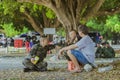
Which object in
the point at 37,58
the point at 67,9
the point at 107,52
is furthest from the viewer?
the point at 107,52

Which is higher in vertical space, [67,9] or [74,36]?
[67,9]

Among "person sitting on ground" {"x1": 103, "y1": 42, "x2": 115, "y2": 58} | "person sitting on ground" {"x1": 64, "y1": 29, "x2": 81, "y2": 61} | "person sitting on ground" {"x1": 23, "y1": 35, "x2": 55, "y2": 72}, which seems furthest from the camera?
Result: "person sitting on ground" {"x1": 103, "y1": 42, "x2": 115, "y2": 58}

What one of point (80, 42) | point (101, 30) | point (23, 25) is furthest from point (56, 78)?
point (101, 30)

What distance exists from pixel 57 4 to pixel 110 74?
13.6 m

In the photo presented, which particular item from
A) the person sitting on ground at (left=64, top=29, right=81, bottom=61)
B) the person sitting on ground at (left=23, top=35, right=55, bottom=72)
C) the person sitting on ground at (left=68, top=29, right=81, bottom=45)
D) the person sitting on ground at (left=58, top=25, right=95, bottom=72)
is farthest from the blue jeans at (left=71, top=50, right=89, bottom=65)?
the person sitting on ground at (left=23, top=35, right=55, bottom=72)

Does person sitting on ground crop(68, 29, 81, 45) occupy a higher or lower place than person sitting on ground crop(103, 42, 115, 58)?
higher

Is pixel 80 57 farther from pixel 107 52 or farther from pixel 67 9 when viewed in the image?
pixel 107 52

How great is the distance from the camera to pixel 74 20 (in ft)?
85.4

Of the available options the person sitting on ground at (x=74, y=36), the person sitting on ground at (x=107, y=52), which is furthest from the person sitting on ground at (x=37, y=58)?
the person sitting on ground at (x=107, y=52)

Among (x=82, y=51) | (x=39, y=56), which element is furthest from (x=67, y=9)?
(x=82, y=51)

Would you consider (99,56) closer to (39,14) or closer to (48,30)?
(48,30)

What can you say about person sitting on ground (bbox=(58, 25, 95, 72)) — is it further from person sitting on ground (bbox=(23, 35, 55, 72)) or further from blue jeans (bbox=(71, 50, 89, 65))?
person sitting on ground (bbox=(23, 35, 55, 72))

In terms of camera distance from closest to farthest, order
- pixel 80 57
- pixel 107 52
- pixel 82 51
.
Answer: pixel 80 57 < pixel 82 51 < pixel 107 52

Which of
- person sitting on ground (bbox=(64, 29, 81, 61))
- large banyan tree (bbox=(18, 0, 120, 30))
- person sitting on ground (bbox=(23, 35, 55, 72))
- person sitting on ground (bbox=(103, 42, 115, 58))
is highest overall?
large banyan tree (bbox=(18, 0, 120, 30))
